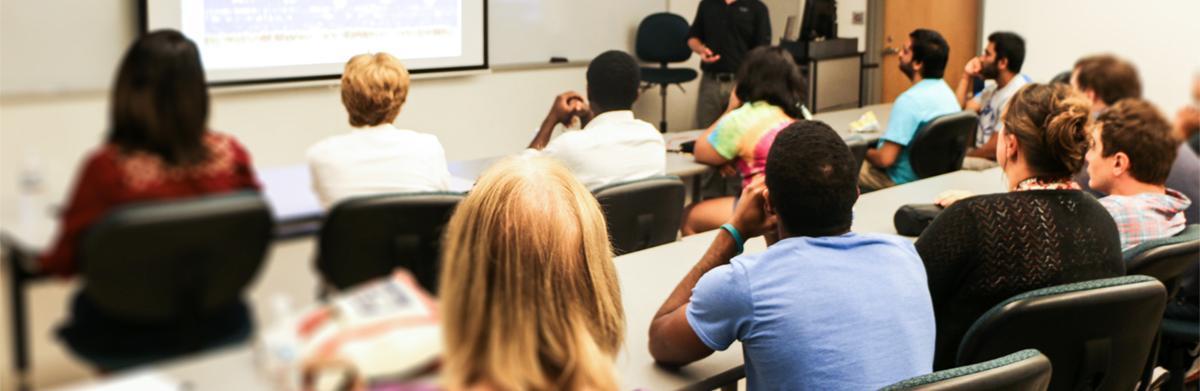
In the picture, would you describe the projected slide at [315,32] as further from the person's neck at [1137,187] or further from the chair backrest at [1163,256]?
the person's neck at [1137,187]

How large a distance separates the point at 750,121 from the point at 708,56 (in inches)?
25.2

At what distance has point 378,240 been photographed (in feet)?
2.58

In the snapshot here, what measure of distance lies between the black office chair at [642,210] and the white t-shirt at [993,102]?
35.1 inches

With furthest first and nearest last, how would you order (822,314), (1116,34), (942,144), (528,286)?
(942,144), (1116,34), (822,314), (528,286)

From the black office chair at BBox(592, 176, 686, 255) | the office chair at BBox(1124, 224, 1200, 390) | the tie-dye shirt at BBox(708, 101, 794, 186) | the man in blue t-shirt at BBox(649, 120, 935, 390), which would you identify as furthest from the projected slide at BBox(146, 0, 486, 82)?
the office chair at BBox(1124, 224, 1200, 390)

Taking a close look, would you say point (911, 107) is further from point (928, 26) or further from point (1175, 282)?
point (1175, 282)

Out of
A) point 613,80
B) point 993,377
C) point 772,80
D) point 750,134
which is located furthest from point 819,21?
point 993,377

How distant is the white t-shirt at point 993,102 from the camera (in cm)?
281

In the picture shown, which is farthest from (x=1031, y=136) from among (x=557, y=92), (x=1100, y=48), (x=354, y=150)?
(x=354, y=150)

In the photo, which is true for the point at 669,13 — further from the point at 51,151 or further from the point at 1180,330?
the point at 1180,330

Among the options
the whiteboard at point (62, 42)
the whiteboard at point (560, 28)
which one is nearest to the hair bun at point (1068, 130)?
the whiteboard at point (560, 28)

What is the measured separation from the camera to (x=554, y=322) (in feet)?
3.67

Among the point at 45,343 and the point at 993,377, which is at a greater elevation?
the point at 45,343

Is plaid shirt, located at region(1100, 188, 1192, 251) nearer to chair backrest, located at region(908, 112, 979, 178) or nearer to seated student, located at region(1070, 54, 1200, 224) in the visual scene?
seated student, located at region(1070, 54, 1200, 224)
